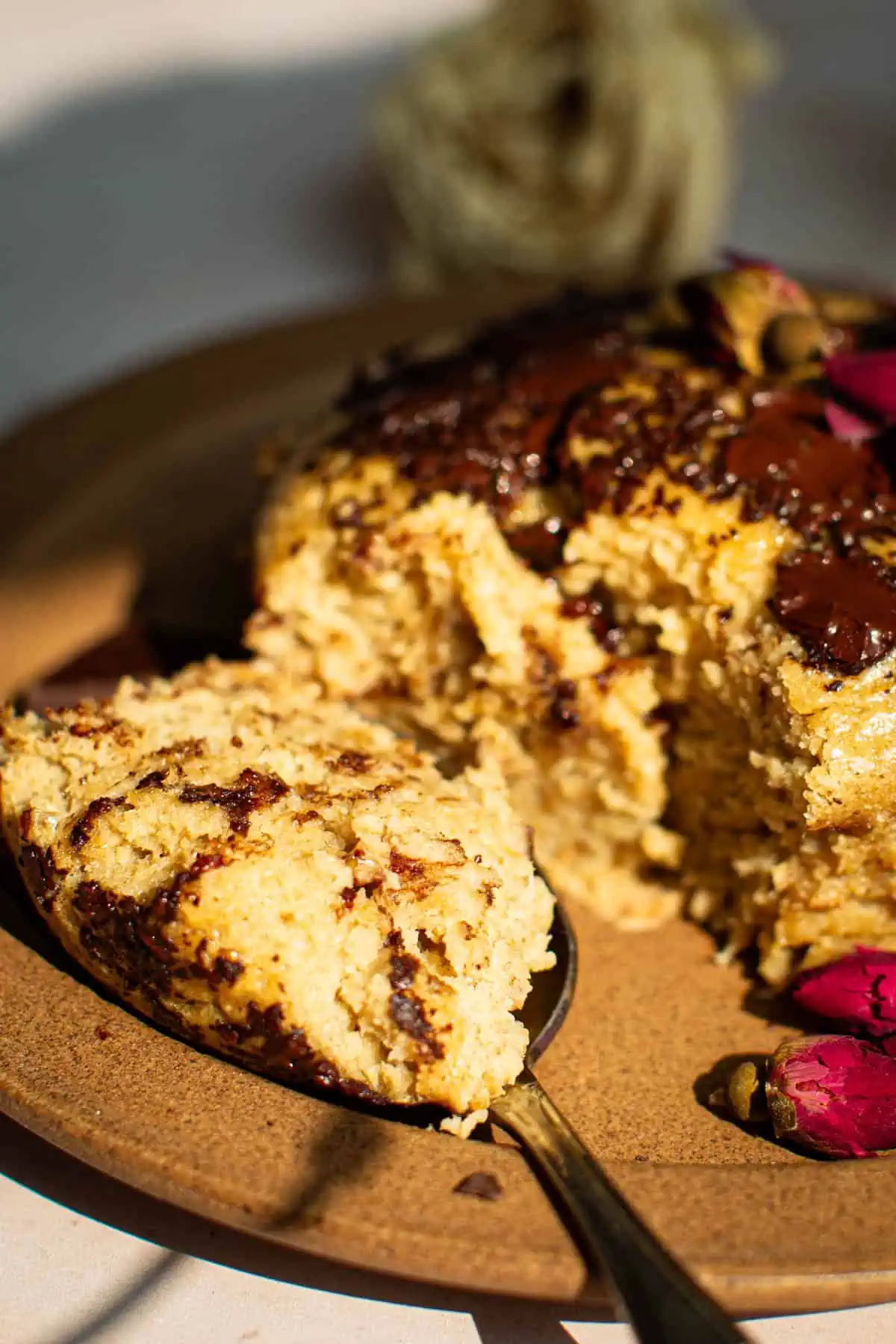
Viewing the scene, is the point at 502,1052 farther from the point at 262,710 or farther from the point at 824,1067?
the point at 262,710

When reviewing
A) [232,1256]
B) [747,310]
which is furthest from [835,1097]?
[747,310]

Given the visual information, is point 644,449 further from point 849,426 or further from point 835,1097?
point 835,1097

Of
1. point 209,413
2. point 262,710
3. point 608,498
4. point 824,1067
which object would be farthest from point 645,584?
point 209,413

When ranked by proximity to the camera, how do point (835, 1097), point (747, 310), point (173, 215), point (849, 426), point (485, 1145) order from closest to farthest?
point (485, 1145)
point (835, 1097)
point (849, 426)
point (747, 310)
point (173, 215)

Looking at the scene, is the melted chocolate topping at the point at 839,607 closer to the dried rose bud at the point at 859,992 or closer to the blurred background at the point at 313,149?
the dried rose bud at the point at 859,992

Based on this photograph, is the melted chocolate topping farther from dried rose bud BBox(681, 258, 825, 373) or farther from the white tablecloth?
the white tablecloth
